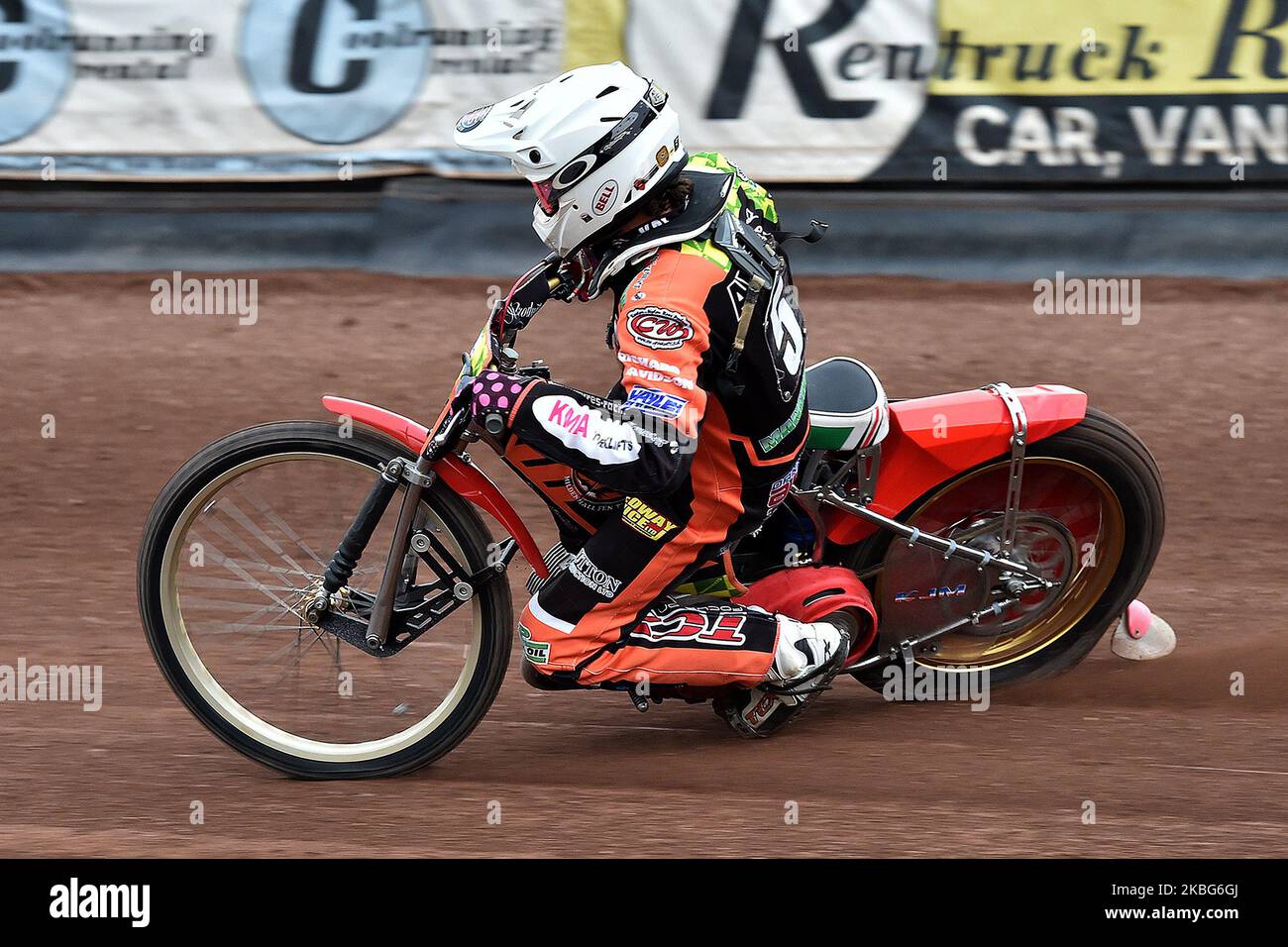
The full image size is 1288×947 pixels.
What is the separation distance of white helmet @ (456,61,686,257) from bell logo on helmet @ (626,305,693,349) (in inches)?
12.4

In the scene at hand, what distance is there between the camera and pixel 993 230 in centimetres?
852

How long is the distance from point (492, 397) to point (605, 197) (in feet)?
1.98

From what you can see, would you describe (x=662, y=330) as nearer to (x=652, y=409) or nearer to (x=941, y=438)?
(x=652, y=409)

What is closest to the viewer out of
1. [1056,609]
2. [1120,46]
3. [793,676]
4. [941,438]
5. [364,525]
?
[364,525]

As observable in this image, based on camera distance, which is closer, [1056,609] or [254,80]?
[1056,609]

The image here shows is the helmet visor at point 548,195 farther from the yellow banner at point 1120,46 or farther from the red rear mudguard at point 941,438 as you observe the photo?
the yellow banner at point 1120,46

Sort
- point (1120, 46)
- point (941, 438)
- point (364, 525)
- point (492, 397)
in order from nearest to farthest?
point (492, 397) → point (364, 525) → point (941, 438) → point (1120, 46)

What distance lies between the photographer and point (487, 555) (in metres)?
4.26

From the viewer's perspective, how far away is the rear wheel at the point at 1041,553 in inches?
185

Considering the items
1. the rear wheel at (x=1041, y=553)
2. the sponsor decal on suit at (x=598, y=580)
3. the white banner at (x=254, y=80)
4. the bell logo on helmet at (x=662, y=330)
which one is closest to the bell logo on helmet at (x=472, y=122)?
the bell logo on helmet at (x=662, y=330)

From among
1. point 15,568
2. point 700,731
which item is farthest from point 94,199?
point 700,731

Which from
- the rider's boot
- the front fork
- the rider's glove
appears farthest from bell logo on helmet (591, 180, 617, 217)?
the rider's boot

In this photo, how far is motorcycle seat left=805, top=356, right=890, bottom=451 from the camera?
4.44 m

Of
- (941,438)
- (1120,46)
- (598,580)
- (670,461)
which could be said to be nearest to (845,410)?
(941,438)
